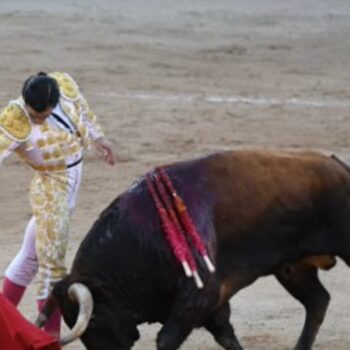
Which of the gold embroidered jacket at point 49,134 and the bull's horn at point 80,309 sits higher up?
the gold embroidered jacket at point 49,134

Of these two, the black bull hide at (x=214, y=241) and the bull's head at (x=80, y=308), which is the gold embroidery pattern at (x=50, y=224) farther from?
the bull's head at (x=80, y=308)

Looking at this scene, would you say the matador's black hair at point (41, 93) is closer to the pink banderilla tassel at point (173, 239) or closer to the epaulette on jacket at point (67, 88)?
the epaulette on jacket at point (67, 88)

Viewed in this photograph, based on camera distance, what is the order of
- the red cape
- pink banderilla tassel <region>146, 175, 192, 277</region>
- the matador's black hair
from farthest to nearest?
the matador's black hair, pink banderilla tassel <region>146, 175, 192, 277</region>, the red cape

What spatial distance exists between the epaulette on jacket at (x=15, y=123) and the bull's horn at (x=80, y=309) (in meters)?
0.92

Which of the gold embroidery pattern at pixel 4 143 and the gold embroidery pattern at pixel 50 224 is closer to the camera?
the gold embroidery pattern at pixel 4 143

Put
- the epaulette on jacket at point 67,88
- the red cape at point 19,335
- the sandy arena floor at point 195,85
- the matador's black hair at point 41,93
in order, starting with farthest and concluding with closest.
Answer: the sandy arena floor at point 195,85
the epaulette on jacket at point 67,88
the matador's black hair at point 41,93
the red cape at point 19,335

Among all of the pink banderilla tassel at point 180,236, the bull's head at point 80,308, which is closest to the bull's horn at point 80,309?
the bull's head at point 80,308

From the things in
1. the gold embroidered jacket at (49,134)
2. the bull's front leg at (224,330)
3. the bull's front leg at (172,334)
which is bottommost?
the bull's front leg at (224,330)

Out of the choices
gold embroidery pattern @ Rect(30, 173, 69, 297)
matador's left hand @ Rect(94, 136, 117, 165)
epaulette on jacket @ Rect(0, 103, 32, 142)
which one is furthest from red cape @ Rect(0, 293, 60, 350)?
matador's left hand @ Rect(94, 136, 117, 165)

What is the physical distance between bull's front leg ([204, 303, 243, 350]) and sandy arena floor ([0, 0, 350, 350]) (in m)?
0.43

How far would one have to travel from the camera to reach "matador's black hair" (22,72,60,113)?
27.2ft

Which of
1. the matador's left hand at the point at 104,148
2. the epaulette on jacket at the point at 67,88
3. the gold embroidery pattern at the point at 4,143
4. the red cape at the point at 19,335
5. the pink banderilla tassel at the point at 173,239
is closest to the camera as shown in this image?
the red cape at the point at 19,335

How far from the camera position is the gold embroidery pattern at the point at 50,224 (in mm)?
8594

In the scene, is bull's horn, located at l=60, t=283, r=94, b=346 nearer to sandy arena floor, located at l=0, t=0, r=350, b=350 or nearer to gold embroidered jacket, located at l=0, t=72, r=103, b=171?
gold embroidered jacket, located at l=0, t=72, r=103, b=171
